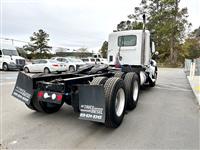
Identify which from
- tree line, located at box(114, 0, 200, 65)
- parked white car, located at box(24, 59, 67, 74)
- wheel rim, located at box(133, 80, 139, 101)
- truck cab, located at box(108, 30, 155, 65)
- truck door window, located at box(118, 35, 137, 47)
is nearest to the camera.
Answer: wheel rim, located at box(133, 80, 139, 101)

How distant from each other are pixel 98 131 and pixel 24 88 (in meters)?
1.90

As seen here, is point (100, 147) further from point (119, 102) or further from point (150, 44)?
point (150, 44)

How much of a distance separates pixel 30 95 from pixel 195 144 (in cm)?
333

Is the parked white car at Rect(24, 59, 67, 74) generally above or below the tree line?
below

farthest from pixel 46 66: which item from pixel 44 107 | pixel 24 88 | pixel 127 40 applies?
pixel 24 88

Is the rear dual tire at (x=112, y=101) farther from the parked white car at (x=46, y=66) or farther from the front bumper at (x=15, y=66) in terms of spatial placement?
the front bumper at (x=15, y=66)

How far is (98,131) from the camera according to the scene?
3.64m

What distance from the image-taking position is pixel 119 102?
13.5 ft

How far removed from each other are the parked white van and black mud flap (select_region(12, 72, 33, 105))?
1520cm

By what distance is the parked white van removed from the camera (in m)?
17.8

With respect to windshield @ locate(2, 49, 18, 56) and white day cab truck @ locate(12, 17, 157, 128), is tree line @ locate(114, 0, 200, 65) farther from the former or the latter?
white day cab truck @ locate(12, 17, 157, 128)

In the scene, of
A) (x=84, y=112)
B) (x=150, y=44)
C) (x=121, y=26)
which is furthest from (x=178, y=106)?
(x=121, y=26)

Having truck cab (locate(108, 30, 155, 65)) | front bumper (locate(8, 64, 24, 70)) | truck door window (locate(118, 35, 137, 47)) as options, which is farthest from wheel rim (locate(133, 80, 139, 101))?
front bumper (locate(8, 64, 24, 70))

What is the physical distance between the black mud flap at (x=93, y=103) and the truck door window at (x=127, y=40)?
460cm
